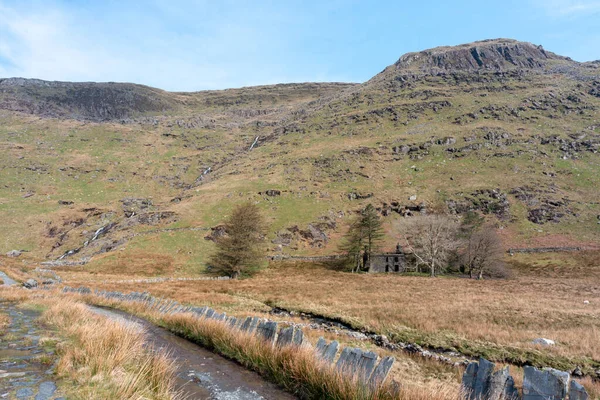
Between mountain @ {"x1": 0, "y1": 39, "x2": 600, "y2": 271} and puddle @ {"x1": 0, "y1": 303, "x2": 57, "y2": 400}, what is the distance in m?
55.4

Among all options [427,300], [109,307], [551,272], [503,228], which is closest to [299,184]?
[503,228]

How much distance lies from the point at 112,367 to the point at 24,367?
2.03m

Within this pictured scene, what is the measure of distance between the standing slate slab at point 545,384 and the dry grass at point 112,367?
20.9ft

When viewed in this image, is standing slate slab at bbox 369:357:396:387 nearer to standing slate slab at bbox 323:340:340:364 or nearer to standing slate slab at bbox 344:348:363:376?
standing slate slab at bbox 344:348:363:376

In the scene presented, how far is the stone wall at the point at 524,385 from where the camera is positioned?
211 inches

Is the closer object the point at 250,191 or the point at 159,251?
the point at 159,251

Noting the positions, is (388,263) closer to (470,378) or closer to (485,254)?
(485,254)

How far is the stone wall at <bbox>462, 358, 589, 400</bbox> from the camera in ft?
17.6

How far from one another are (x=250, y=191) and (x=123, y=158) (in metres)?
75.2

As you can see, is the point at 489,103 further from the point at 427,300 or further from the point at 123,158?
the point at 123,158

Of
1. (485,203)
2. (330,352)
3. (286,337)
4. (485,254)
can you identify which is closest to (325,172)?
(485,203)

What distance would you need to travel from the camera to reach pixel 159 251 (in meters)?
68.5

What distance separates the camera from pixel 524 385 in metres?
5.78

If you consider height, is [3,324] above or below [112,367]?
below
